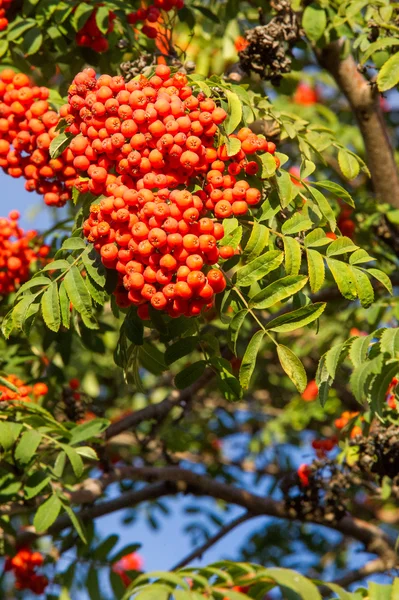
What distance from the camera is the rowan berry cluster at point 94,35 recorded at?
3.98 m

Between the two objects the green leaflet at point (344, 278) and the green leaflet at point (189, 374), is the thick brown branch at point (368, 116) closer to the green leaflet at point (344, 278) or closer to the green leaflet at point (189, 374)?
the green leaflet at point (344, 278)

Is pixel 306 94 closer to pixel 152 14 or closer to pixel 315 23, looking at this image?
pixel 315 23

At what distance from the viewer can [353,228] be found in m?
4.63

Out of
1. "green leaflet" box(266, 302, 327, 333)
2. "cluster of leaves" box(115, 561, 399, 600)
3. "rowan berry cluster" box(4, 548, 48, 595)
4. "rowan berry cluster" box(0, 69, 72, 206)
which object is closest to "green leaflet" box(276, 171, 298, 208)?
"green leaflet" box(266, 302, 327, 333)

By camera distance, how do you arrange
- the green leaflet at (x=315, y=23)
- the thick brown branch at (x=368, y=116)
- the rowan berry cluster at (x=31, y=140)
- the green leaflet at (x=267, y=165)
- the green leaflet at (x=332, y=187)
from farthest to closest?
the thick brown branch at (x=368, y=116) → the green leaflet at (x=315, y=23) → the rowan berry cluster at (x=31, y=140) → the green leaflet at (x=332, y=187) → the green leaflet at (x=267, y=165)

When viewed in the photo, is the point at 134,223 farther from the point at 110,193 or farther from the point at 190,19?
the point at 190,19

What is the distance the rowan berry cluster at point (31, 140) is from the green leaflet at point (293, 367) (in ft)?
3.74

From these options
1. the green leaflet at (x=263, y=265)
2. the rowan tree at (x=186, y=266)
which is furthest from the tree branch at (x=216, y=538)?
the green leaflet at (x=263, y=265)

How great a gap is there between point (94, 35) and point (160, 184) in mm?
1547

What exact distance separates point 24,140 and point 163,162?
925mm

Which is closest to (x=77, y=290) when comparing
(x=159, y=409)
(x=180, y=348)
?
(x=180, y=348)

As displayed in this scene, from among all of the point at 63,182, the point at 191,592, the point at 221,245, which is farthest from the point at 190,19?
the point at 191,592

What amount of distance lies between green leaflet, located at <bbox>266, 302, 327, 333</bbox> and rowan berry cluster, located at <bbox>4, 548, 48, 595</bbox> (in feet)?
7.38

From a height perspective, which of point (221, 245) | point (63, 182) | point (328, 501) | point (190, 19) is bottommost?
point (328, 501)
